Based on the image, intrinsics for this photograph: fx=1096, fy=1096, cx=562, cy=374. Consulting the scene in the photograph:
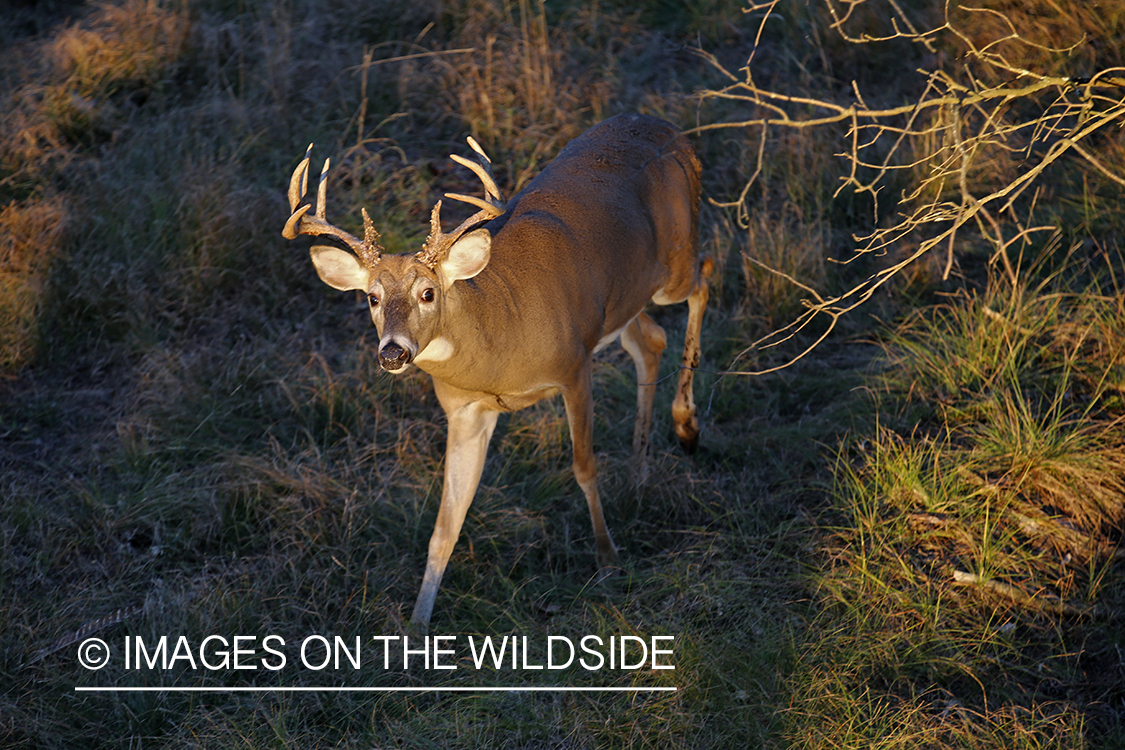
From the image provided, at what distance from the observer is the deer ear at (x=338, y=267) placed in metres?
3.92

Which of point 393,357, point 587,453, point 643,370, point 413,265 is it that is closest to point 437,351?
point 413,265

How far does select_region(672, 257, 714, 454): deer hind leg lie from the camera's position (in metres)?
5.21

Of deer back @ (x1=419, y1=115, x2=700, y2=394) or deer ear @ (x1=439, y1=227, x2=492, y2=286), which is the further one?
deer back @ (x1=419, y1=115, x2=700, y2=394)

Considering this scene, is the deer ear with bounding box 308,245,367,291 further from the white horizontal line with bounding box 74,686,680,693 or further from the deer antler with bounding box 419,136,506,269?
the white horizontal line with bounding box 74,686,680,693

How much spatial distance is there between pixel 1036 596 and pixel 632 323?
83.5 inches

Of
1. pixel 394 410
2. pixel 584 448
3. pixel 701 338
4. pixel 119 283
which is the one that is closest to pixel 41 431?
pixel 119 283

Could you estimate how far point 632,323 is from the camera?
527cm

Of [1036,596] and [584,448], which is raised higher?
[584,448]

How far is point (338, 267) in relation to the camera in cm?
400

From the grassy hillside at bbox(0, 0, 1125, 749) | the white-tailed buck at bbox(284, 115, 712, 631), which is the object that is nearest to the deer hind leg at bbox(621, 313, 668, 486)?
the white-tailed buck at bbox(284, 115, 712, 631)

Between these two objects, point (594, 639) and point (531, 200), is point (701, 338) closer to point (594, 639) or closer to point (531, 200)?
point (531, 200)

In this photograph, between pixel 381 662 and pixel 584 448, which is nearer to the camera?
pixel 381 662

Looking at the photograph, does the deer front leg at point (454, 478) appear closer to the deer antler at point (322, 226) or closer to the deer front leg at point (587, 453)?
the deer front leg at point (587, 453)

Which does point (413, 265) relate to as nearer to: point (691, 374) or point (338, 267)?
point (338, 267)
